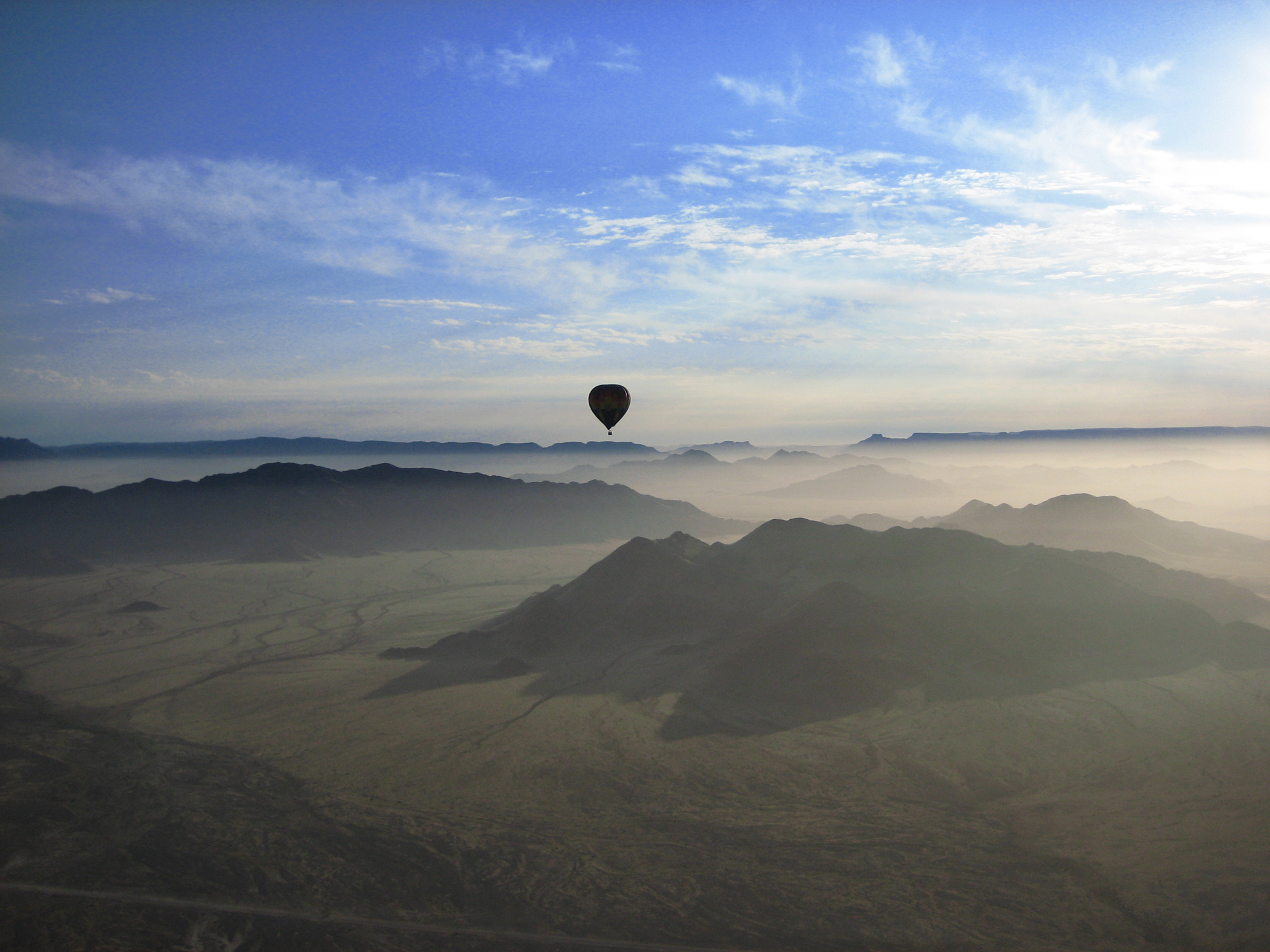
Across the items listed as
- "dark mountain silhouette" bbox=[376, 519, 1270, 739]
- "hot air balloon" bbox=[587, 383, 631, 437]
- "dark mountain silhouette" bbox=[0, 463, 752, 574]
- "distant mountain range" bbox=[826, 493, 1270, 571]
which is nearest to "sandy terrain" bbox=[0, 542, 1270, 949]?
"dark mountain silhouette" bbox=[376, 519, 1270, 739]

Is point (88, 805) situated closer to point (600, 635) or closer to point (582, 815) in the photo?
point (582, 815)

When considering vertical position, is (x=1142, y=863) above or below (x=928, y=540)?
below

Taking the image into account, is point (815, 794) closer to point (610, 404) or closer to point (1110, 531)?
point (610, 404)

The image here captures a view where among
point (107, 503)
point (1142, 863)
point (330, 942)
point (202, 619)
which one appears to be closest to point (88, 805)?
point (330, 942)

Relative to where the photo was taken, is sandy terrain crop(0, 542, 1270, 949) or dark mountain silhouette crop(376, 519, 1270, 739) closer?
sandy terrain crop(0, 542, 1270, 949)

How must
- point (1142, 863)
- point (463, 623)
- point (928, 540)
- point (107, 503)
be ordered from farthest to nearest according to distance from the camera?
point (107, 503), point (463, 623), point (928, 540), point (1142, 863)

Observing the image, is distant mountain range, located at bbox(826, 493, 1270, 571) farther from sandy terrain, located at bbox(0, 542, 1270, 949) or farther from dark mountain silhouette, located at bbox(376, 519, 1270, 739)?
sandy terrain, located at bbox(0, 542, 1270, 949)

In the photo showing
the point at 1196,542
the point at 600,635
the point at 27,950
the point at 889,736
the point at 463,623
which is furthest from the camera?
the point at 1196,542
